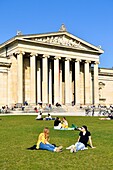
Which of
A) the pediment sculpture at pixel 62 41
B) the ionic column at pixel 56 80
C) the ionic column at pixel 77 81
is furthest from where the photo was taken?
the ionic column at pixel 77 81

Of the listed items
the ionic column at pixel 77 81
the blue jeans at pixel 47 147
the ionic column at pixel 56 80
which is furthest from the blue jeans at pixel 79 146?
the ionic column at pixel 77 81

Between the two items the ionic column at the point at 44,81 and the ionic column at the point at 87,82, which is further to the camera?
the ionic column at the point at 87,82

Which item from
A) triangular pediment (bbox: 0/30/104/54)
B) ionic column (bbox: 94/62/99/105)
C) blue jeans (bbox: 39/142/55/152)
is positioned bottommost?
blue jeans (bbox: 39/142/55/152)

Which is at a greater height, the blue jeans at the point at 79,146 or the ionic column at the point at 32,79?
the ionic column at the point at 32,79

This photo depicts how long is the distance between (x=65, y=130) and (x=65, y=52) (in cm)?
4105

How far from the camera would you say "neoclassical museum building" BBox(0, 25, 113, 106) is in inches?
2261

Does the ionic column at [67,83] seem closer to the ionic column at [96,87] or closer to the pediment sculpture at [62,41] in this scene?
the pediment sculpture at [62,41]

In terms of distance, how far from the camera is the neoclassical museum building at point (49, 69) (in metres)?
57.4

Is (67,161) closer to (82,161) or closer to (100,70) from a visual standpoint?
(82,161)

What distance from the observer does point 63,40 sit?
6303 cm

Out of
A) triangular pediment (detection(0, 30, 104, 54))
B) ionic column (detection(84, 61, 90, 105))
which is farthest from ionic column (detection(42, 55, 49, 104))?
ionic column (detection(84, 61, 90, 105))

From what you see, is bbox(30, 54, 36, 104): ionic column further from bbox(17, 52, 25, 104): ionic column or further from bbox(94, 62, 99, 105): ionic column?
bbox(94, 62, 99, 105): ionic column

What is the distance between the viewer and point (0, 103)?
2314 inches

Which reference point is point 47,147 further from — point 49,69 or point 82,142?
point 49,69
